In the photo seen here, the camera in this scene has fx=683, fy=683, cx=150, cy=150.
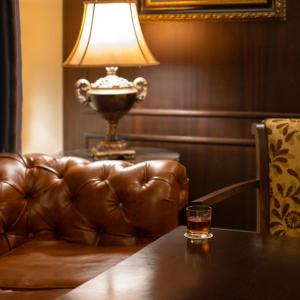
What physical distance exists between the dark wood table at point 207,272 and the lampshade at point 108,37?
1.41 metres

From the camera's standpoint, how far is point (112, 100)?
2.98 m

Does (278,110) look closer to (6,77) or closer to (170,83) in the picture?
(170,83)

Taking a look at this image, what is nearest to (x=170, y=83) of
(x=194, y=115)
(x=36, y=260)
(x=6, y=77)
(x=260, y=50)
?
(x=194, y=115)

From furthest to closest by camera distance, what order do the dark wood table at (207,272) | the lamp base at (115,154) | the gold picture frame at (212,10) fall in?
the gold picture frame at (212,10) < the lamp base at (115,154) < the dark wood table at (207,272)

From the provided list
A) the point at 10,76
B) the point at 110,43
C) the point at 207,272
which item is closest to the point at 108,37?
the point at 110,43

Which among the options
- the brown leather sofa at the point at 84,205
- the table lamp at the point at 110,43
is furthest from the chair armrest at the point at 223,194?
the table lamp at the point at 110,43

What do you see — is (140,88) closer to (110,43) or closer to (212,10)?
(110,43)

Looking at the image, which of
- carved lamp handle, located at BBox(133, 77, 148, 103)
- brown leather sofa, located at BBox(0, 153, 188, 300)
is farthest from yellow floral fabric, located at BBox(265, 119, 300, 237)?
carved lamp handle, located at BBox(133, 77, 148, 103)

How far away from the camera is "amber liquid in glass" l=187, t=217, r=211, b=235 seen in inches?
63.5

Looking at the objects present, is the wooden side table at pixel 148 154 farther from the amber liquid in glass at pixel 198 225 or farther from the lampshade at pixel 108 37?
the amber liquid in glass at pixel 198 225

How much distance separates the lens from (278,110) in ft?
10.7

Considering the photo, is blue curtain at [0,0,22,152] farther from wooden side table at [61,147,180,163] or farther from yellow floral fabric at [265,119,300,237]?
yellow floral fabric at [265,119,300,237]

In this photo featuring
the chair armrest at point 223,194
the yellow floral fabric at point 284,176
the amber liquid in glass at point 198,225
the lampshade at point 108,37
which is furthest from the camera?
the lampshade at point 108,37

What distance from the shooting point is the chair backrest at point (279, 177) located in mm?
2344
